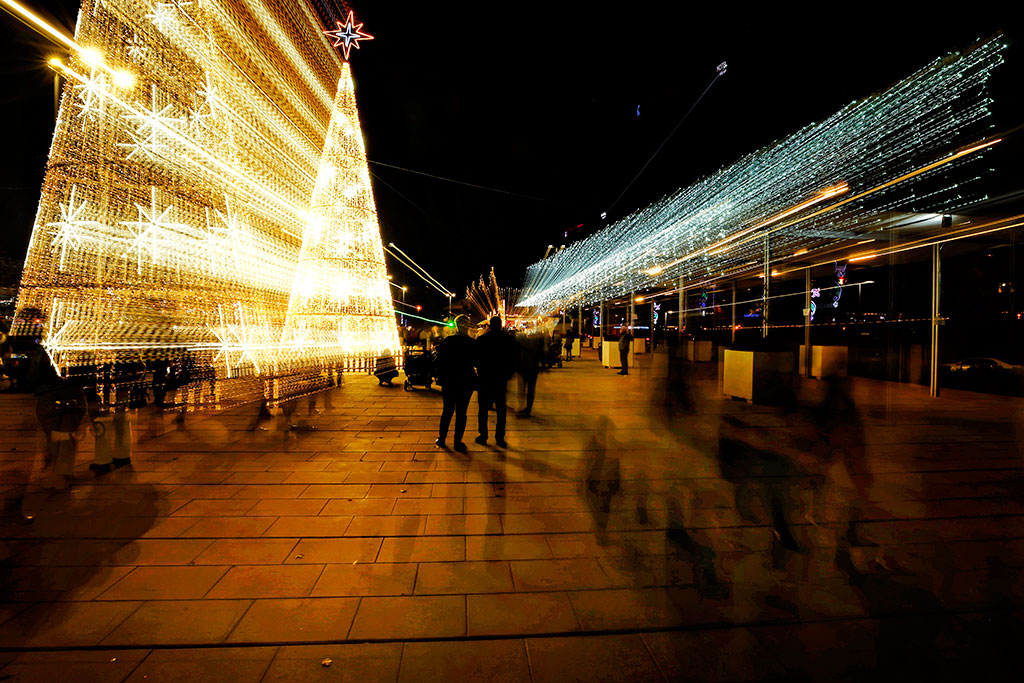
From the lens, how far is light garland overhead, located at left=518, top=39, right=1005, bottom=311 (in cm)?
659

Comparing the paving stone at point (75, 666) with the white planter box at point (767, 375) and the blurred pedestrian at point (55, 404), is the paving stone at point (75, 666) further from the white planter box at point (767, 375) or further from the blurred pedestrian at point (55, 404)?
the white planter box at point (767, 375)

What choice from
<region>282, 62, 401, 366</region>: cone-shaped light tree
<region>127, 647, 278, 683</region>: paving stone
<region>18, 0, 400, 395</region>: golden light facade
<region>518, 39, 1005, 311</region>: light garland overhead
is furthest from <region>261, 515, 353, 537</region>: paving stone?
<region>518, 39, 1005, 311</region>: light garland overhead

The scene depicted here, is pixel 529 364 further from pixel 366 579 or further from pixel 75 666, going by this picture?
pixel 75 666

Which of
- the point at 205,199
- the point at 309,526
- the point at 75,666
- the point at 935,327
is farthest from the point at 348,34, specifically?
the point at 935,327

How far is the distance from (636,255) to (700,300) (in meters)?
9.65

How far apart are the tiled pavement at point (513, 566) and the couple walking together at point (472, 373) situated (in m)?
0.55

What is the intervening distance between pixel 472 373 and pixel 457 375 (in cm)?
20

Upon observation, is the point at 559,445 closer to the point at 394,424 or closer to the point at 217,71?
the point at 394,424

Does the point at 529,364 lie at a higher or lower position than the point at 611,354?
higher

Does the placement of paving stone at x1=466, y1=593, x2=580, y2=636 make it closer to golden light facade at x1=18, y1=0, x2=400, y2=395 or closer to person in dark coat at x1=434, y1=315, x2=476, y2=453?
person in dark coat at x1=434, y1=315, x2=476, y2=453

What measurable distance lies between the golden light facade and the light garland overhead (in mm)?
9967

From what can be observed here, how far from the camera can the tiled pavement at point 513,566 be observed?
206 cm

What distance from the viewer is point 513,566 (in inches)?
113

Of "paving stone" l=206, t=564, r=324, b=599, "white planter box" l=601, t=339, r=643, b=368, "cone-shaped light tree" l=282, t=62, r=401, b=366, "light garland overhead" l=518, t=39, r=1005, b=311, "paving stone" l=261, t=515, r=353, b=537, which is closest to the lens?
"paving stone" l=206, t=564, r=324, b=599
